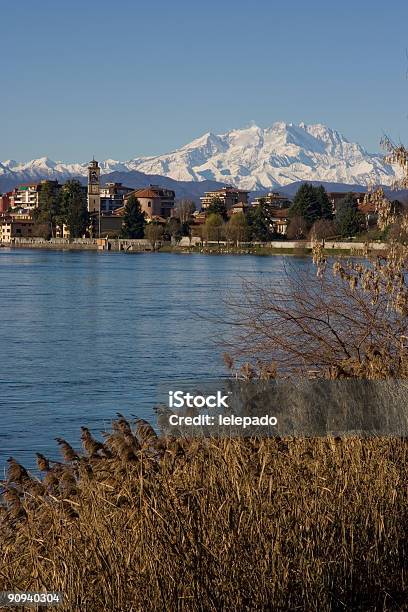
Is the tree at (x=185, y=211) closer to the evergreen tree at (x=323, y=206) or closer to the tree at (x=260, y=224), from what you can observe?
the tree at (x=260, y=224)

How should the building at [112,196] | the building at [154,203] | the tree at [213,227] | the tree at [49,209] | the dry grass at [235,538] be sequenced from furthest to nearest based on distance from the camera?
the building at [112,196], the building at [154,203], the tree at [49,209], the tree at [213,227], the dry grass at [235,538]

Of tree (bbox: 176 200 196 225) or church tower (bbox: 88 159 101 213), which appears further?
church tower (bbox: 88 159 101 213)

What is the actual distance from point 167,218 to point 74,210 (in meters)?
14.9

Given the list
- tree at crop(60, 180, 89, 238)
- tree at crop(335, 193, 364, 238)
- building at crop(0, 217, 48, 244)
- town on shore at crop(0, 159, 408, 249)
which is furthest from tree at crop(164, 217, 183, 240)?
tree at crop(335, 193, 364, 238)

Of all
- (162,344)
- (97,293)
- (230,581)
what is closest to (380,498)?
(230,581)

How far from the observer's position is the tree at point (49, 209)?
140125 mm

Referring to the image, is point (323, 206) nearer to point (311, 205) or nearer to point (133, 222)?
point (311, 205)

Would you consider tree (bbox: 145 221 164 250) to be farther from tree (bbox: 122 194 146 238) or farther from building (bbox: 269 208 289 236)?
building (bbox: 269 208 289 236)

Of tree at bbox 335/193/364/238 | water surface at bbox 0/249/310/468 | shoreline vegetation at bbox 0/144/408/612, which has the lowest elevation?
water surface at bbox 0/249/310/468

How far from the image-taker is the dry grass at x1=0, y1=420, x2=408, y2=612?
204 inches

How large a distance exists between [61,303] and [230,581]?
34986 millimetres

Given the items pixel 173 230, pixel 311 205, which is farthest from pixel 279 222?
pixel 173 230

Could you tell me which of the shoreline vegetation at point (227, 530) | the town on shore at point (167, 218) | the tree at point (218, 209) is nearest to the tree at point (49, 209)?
the town on shore at point (167, 218)

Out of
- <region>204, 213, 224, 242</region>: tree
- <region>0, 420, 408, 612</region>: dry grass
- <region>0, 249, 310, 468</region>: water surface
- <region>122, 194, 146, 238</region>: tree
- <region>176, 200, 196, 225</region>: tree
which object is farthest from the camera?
<region>176, 200, 196, 225</region>: tree
